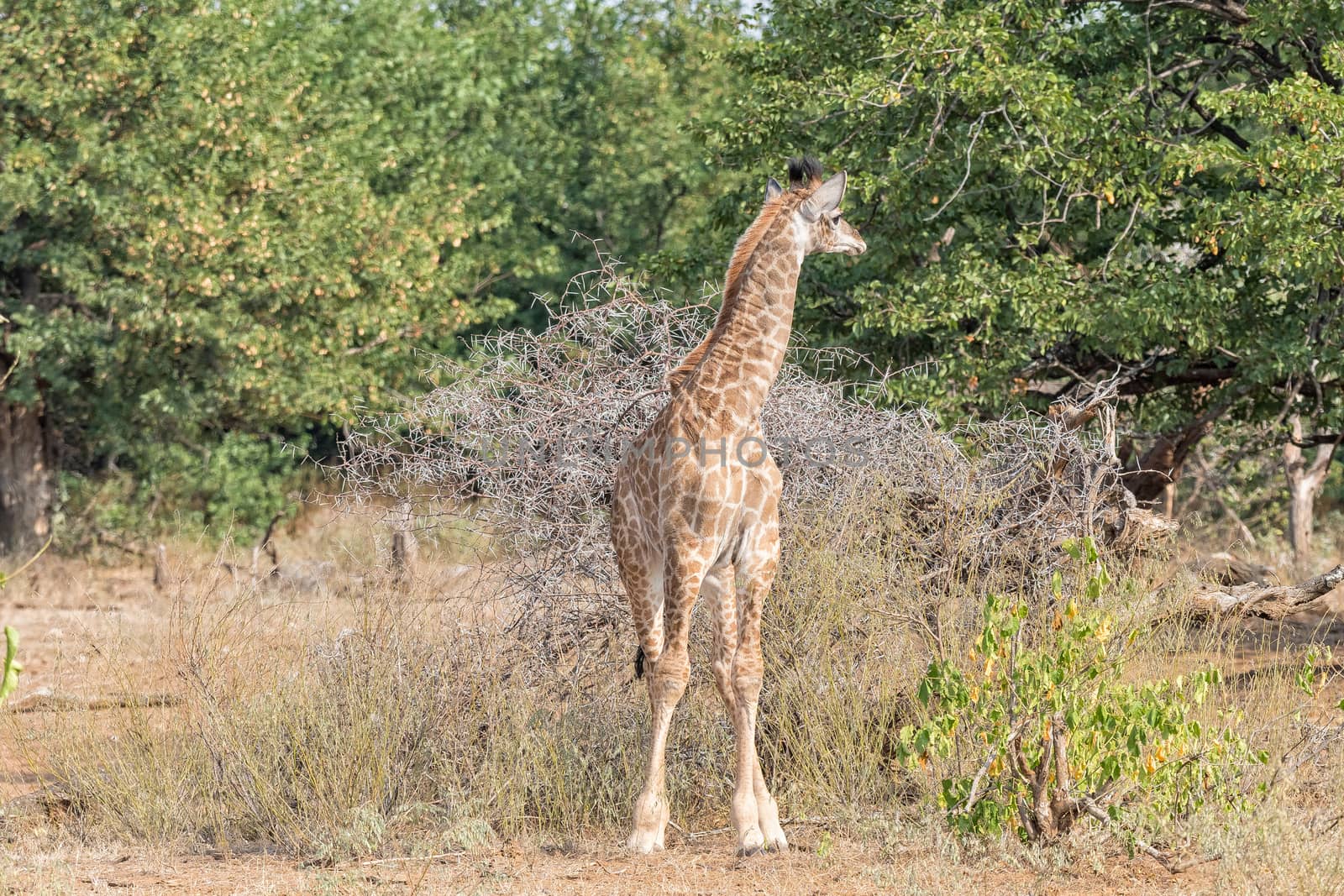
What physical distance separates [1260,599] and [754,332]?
4362 mm

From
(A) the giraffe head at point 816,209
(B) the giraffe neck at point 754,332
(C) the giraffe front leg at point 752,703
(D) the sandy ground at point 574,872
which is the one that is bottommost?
(D) the sandy ground at point 574,872

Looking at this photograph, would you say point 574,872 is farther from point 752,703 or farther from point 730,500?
point 730,500

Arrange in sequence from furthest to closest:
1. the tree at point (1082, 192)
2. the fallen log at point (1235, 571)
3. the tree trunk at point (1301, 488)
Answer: the tree trunk at point (1301, 488)
the tree at point (1082, 192)
the fallen log at point (1235, 571)

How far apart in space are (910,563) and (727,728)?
1360 mm

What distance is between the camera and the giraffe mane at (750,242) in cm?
622

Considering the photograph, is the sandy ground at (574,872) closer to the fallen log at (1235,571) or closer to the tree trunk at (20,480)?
the fallen log at (1235,571)

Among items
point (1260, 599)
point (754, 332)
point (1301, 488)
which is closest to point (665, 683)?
point (754, 332)

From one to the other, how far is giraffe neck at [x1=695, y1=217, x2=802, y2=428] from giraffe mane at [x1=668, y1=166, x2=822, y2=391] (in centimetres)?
2

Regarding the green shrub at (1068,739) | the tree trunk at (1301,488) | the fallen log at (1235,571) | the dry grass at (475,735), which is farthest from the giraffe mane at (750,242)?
the tree trunk at (1301,488)

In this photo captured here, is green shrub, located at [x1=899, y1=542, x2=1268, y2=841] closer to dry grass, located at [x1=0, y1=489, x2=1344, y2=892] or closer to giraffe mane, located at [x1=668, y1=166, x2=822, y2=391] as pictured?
dry grass, located at [x1=0, y1=489, x2=1344, y2=892]

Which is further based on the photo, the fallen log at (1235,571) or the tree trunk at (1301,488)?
the tree trunk at (1301,488)

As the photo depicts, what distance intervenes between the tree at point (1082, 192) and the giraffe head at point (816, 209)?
4.41 metres

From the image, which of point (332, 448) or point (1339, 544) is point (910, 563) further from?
point (332, 448)

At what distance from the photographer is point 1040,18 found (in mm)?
11906
